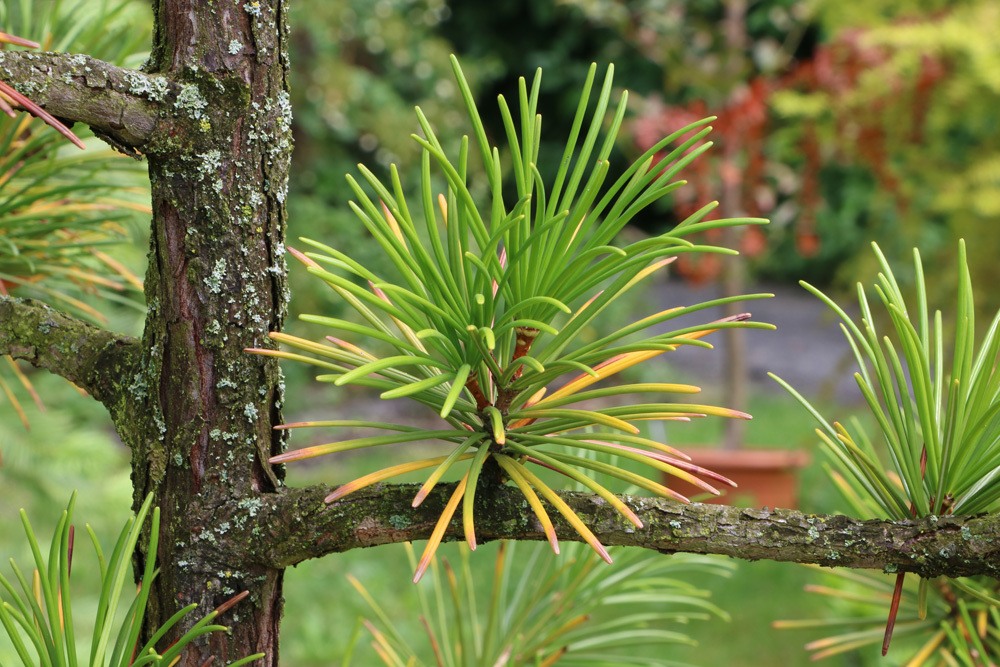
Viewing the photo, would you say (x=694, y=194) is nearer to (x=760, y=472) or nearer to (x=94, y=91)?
(x=760, y=472)

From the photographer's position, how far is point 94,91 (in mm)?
406

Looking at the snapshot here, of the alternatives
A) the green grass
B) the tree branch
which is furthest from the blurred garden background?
the tree branch

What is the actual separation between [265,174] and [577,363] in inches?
7.1

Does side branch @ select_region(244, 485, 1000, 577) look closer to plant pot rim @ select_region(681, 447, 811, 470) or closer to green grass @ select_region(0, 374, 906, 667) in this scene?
green grass @ select_region(0, 374, 906, 667)

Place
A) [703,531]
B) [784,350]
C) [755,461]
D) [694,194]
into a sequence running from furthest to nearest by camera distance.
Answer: [784,350]
[694,194]
[755,461]
[703,531]

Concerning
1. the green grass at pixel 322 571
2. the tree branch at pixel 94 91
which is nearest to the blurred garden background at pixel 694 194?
the green grass at pixel 322 571

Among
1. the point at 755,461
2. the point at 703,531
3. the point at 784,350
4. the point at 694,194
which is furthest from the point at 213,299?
the point at 784,350

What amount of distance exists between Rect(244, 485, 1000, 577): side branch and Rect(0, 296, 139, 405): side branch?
13 cm

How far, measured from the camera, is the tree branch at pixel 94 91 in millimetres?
391

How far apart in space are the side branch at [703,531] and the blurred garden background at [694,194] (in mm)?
226

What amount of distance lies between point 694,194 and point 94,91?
312 cm

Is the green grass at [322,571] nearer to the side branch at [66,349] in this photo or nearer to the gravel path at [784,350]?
the side branch at [66,349]

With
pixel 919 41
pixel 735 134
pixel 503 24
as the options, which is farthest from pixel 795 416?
pixel 503 24

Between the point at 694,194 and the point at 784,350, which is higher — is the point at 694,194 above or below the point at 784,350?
above
